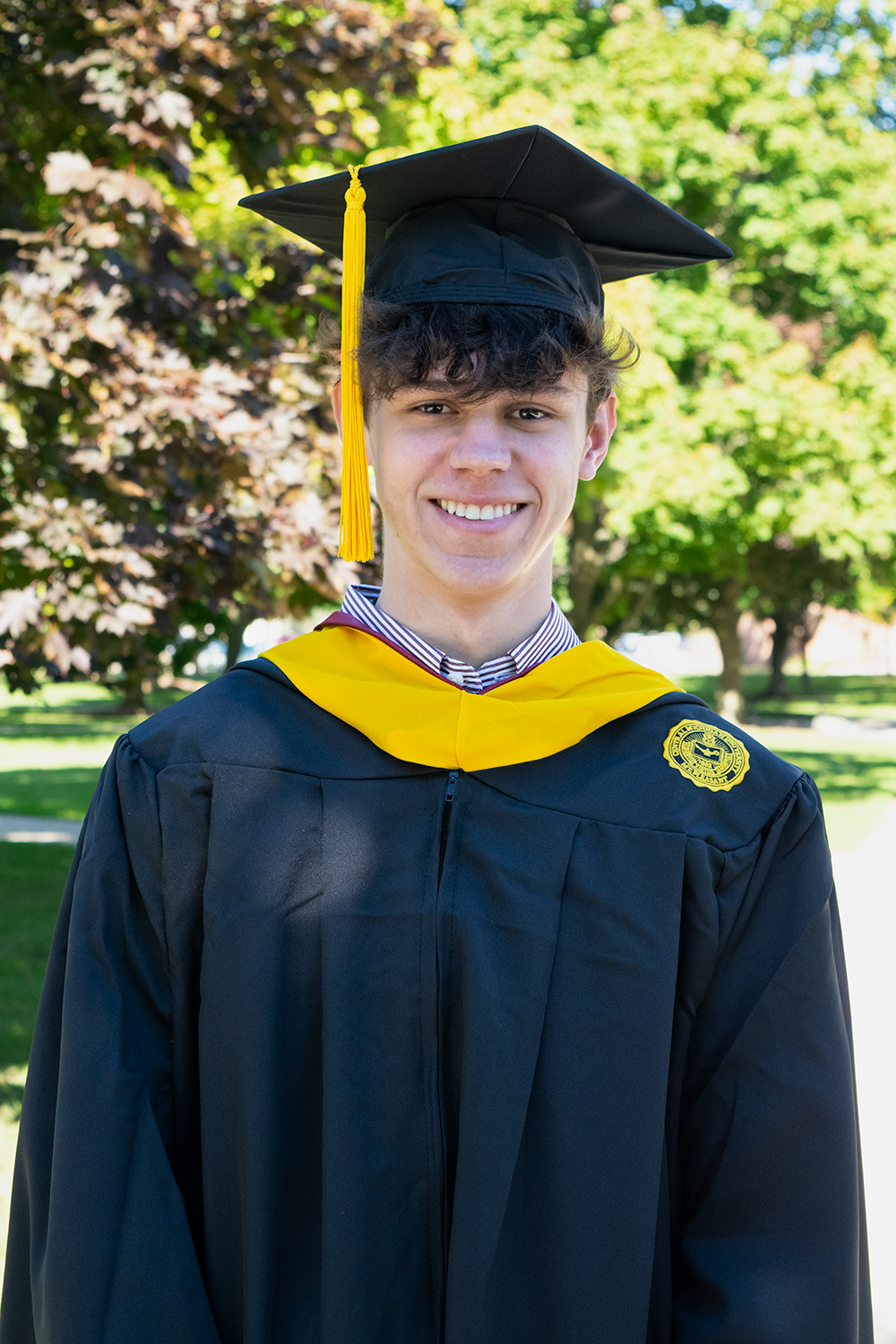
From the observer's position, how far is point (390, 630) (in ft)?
5.51

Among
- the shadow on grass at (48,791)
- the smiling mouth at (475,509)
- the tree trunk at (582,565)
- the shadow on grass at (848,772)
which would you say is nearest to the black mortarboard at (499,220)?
the smiling mouth at (475,509)

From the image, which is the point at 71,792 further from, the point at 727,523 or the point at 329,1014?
the point at 329,1014

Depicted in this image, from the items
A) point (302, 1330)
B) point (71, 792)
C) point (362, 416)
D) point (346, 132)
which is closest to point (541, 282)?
point (362, 416)

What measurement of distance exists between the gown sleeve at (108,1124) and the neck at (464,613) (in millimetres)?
407

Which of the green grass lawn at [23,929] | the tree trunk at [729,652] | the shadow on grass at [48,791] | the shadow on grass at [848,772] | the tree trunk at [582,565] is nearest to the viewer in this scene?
the green grass lawn at [23,929]

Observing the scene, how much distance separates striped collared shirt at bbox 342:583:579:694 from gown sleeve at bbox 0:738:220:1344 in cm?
37

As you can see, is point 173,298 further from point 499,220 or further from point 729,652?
point 729,652

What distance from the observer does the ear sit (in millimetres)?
1752

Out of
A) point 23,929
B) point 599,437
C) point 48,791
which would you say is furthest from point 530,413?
point 48,791

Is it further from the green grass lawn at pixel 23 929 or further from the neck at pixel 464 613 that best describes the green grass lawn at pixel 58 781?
the neck at pixel 464 613

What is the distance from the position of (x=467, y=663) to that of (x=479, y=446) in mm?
296

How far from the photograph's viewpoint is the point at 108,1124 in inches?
56.5

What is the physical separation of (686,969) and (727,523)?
41.5 feet

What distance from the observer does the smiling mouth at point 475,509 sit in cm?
157
